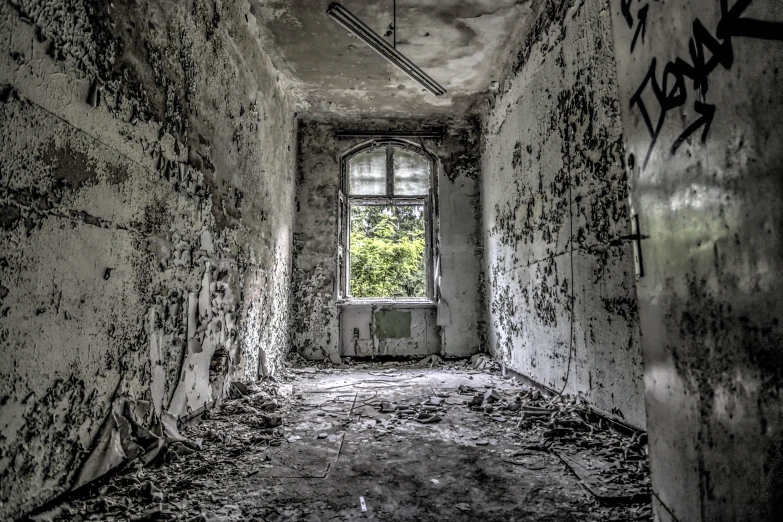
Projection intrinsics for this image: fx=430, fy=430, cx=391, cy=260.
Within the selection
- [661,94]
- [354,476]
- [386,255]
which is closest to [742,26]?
[661,94]

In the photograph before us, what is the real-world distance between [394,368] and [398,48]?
3345 millimetres

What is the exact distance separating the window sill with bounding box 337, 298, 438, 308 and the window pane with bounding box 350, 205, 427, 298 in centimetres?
165

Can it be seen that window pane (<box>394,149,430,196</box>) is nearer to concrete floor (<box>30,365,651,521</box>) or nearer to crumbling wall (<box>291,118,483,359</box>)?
crumbling wall (<box>291,118,483,359</box>)

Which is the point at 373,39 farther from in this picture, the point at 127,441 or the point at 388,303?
the point at 127,441

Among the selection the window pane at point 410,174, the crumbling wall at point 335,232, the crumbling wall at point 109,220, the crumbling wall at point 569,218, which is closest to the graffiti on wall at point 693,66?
the crumbling wall at point 569,218

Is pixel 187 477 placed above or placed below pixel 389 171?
below

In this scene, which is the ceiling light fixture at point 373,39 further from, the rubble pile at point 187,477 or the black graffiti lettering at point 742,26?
the rubble pile at point 187,477

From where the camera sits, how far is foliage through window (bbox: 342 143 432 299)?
5.73m

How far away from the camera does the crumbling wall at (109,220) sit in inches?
52.7

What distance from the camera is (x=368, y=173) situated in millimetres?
5789

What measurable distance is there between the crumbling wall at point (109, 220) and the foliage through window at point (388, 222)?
260 cm

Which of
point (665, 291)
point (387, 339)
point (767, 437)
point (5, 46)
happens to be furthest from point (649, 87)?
point (387, 339)

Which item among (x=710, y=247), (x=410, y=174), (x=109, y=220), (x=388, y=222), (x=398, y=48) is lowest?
(x=710, y=247)

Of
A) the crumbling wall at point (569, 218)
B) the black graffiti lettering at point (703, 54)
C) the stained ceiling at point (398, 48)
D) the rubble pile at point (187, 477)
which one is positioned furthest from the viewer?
the stained ceiling at point (398, 48)
